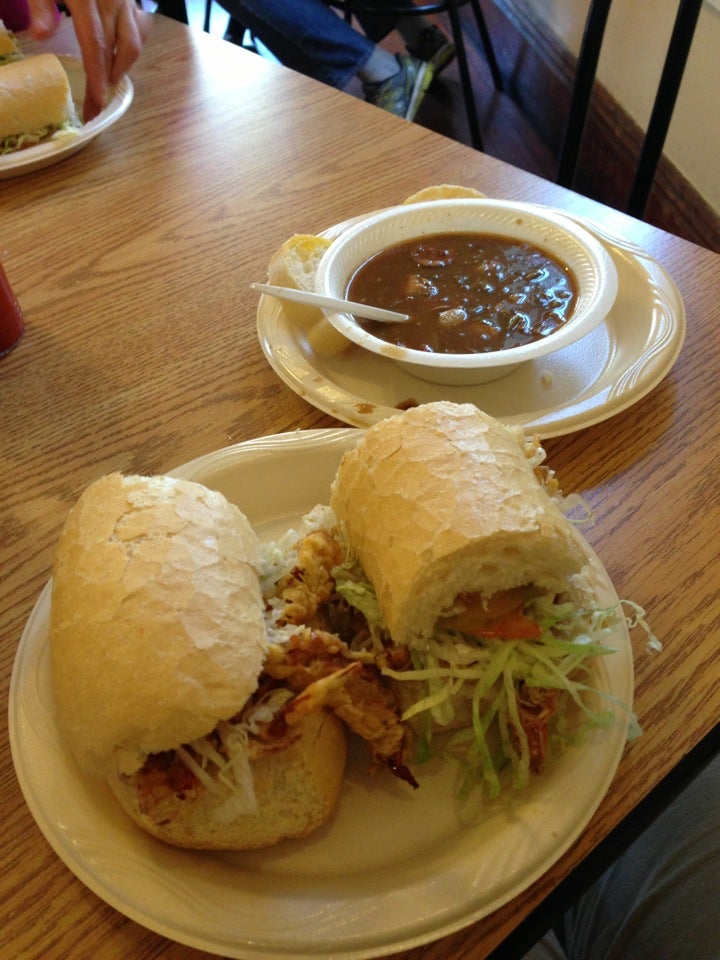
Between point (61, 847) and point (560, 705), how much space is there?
568mm

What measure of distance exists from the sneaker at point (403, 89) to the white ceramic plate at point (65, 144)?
229cm

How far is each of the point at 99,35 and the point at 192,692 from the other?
1935 mm

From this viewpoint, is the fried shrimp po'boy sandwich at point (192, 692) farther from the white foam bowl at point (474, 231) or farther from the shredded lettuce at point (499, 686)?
the white foam bowl at point (474, 231)

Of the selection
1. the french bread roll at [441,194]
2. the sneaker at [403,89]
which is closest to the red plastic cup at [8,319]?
the french bread roll at [441,194]

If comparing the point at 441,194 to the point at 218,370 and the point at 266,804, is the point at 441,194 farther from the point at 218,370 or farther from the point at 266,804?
the point at 266,804

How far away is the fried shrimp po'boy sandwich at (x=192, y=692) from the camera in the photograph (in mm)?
785

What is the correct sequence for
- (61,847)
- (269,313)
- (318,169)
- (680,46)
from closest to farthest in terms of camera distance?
1. (61,847)
2. (269,313)
3. (318,169)
4. (680,46)

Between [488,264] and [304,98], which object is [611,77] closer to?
[304,98]

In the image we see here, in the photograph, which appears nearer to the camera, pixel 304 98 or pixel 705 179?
pixel 304 98

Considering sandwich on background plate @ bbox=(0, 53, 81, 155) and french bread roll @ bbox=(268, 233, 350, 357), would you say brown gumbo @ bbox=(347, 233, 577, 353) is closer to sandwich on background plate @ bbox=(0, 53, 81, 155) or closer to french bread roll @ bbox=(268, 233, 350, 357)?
french bread roll @ bbox=(268, 233, 350, 357)

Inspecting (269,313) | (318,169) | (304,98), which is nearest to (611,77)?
(304,98)

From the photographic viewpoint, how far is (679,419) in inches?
51.3

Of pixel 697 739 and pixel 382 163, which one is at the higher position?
pixel 382 163

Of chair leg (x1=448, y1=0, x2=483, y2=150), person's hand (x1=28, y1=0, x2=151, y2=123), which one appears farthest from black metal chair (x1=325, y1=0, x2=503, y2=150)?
person's hand (x1=28, y1=0, x2=151, y2=123)
